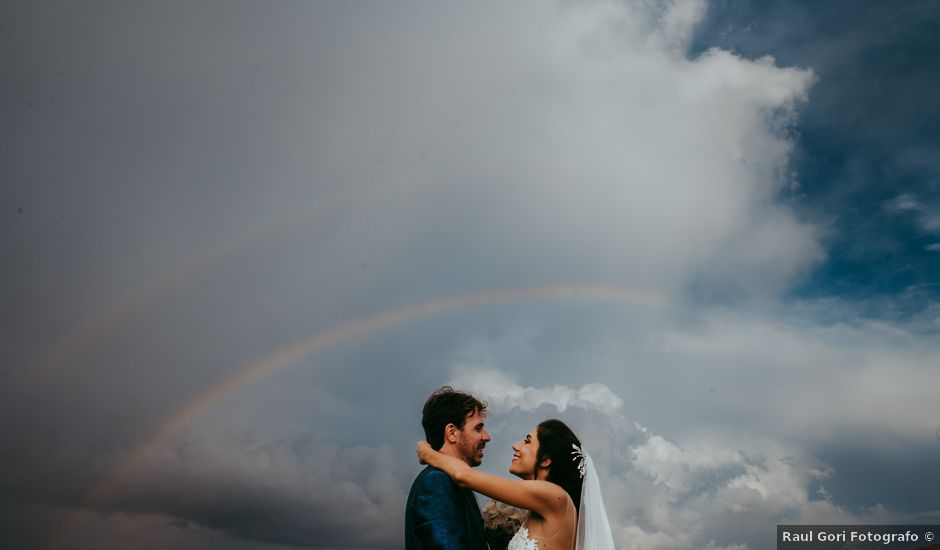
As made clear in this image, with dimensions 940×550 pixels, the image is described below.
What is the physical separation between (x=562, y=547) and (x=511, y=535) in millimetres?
747

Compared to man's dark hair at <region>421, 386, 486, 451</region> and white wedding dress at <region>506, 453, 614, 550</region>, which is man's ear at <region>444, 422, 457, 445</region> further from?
white wedding dress at <region>506, 453, 614, 550</region>

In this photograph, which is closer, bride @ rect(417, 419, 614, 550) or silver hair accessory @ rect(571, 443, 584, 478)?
bride @ rect(417, 419, 614, 550)

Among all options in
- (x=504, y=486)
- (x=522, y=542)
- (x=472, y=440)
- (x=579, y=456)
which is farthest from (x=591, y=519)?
(x=472, y=440)

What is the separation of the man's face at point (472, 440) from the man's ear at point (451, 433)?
0.05m

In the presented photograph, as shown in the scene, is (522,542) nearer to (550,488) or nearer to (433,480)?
(550,488)

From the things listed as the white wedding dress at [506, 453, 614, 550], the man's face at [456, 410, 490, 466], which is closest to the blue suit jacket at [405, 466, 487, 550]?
the man's face at [456, 410, 490, 466]

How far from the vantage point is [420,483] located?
6.87 metres

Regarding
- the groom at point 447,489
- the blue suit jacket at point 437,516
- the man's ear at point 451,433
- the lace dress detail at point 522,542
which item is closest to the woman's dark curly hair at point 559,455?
the lace dress detail at point 522,542

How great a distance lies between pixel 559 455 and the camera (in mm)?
9516

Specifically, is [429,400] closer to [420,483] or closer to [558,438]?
[420,483]

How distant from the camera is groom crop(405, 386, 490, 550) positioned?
6.56 m

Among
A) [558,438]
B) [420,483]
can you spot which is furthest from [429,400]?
[558,438]

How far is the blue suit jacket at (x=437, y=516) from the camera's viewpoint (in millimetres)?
6508

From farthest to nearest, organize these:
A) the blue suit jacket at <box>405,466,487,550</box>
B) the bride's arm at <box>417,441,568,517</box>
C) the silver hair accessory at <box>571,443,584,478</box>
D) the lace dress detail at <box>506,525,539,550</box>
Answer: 1. the silver hair accessory at <box>571,443,584,478</box>
2. the lace dress detail at <box>506,525,539,550</box>
3. the bride's arm at <box>417,441,568,517</box>
4. the blue suit jacket at <box>405,466,487,550</box>
